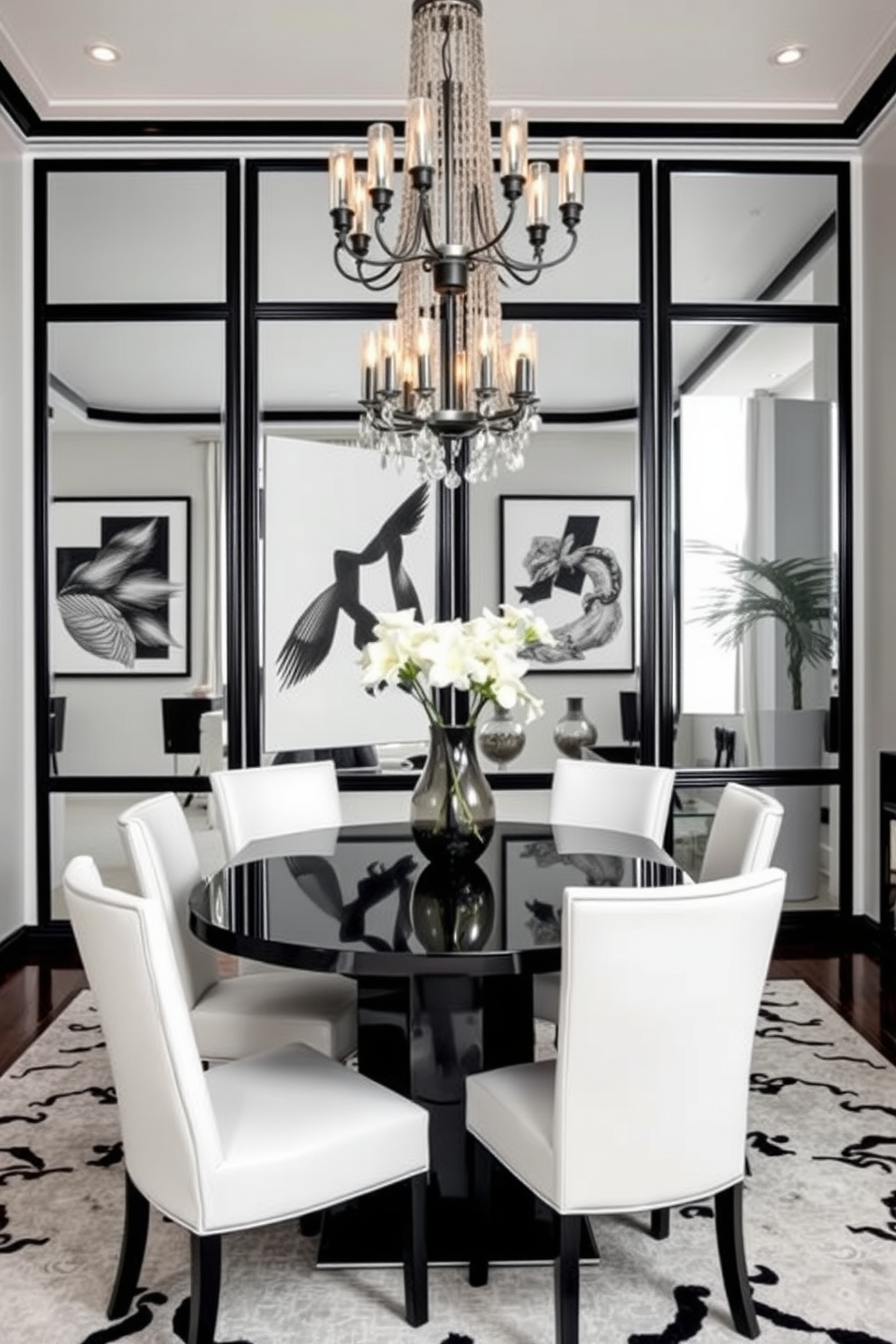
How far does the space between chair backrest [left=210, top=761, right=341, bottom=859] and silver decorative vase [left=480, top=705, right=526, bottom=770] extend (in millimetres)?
1241

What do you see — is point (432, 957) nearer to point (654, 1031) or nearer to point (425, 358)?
point (654, 1031)

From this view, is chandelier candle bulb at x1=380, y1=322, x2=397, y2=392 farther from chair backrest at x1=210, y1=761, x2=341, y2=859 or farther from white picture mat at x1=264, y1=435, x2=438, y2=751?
white picture mat at x1=264, y1=435, x2=438, y2=751

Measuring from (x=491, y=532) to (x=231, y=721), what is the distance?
1334 mm

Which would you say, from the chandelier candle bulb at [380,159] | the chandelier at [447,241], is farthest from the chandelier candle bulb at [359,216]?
the chandelier candle bulb at [380,159]

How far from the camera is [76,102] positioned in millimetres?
4328

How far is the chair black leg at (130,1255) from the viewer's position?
2.00 metres

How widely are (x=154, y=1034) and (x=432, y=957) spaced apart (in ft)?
1.52

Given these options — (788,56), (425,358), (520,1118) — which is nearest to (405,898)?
(520,1118)

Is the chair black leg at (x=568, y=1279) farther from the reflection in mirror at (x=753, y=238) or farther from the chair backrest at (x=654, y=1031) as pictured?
the reflection in mirror at (x=753, y=238)

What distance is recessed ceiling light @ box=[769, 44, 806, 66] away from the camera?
12.9 ft

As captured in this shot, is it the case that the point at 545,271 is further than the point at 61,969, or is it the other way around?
the point at 545,271

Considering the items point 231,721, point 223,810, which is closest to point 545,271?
point 231,721

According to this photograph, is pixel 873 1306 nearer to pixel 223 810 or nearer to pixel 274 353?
pixel 223 810

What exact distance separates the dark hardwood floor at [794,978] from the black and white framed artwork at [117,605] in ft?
4.03
